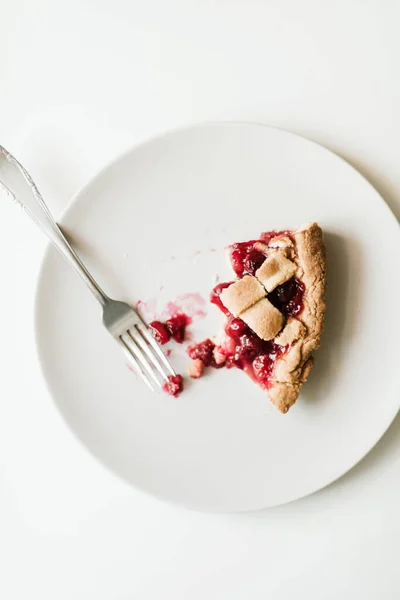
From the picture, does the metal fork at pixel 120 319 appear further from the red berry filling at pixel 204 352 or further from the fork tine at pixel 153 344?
the red berry filling at pixel 204 352

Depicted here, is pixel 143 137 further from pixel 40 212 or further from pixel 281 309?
pixel 281 309

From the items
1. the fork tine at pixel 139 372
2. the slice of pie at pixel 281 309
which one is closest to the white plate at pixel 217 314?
the fork tine at pixel 139 372

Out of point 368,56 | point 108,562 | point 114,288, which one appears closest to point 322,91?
point 368,56

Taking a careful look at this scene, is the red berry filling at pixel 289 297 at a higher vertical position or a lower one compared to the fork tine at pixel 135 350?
lower

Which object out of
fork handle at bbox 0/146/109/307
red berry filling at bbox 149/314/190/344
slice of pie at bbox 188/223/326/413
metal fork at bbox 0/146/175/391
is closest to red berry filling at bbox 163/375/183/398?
metal fork at bbox 0/146/175/391

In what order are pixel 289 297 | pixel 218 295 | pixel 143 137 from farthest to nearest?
pixel 143 137 → pixel 218 295 → pixel 289 297

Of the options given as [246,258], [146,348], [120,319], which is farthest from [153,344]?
[246,258]
